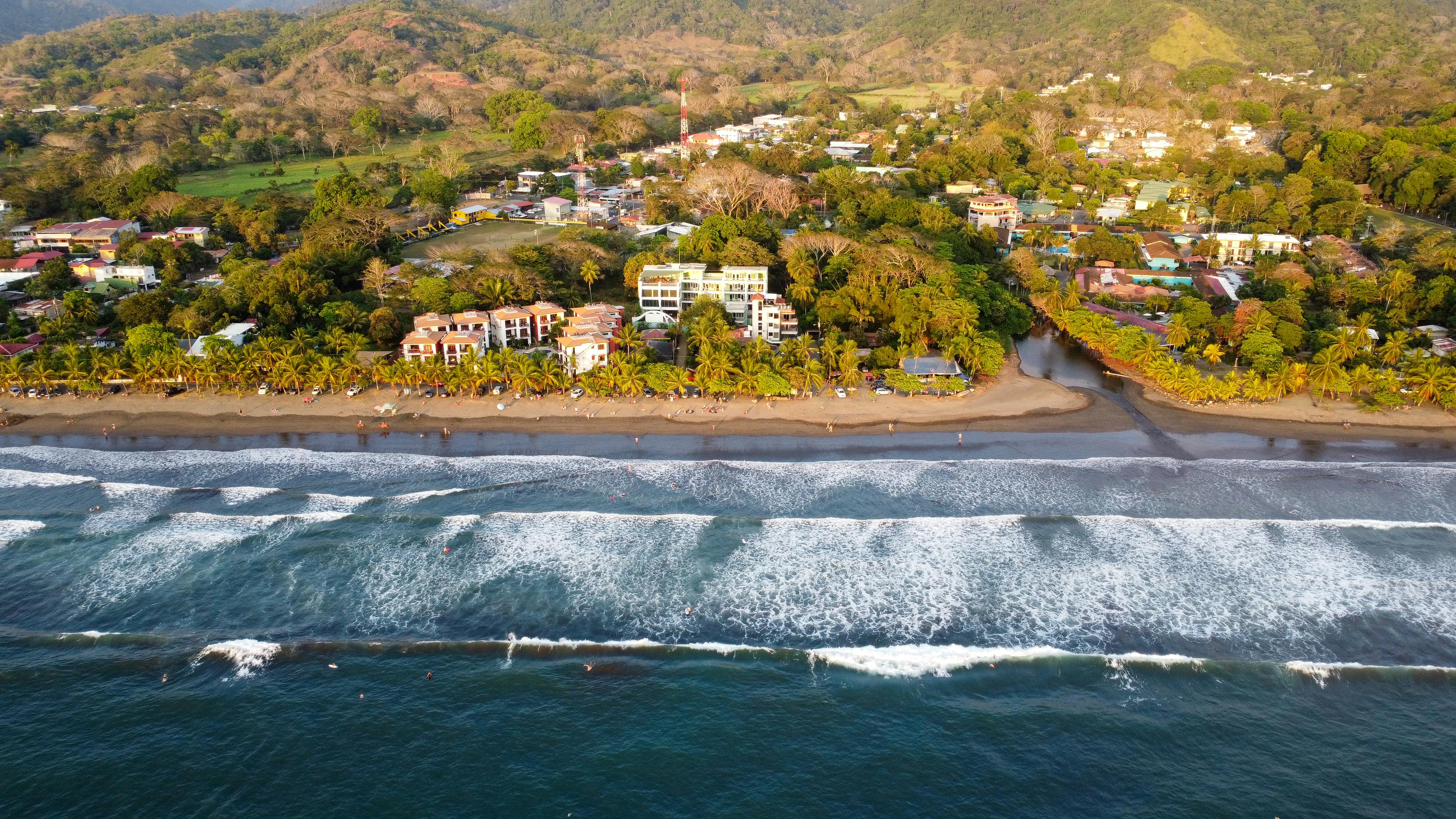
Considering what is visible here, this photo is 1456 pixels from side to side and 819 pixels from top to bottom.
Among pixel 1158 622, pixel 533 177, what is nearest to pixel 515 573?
pixel 1158 622

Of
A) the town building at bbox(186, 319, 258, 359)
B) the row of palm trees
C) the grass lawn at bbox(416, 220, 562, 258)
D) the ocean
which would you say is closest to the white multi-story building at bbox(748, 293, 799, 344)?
the ocean

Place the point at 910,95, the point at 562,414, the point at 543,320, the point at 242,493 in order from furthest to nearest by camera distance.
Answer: the point at 910,95, the point at 543,320, the point at 562,414, the point at 242,493

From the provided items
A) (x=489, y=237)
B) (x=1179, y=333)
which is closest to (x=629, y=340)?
(x=1179, y=333)

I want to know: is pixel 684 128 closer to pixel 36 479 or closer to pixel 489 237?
pixel 489 237

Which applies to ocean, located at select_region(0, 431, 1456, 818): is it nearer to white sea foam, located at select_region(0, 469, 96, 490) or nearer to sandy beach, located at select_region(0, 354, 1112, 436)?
white sea foam, located at select_region(0, 469, 96, 490)

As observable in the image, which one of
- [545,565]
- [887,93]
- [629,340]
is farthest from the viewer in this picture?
[887,93]

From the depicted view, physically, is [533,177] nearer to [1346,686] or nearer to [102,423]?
[102,423]

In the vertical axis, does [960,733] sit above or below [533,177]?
below
